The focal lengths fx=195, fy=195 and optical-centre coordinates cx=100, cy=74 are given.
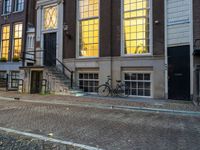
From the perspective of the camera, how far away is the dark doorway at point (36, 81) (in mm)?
14906

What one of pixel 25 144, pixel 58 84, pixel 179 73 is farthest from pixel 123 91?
pixel 25 144

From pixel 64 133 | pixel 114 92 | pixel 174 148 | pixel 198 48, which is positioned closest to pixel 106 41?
pixel 114 92

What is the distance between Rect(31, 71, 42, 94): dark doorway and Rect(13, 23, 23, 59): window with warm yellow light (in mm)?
4704

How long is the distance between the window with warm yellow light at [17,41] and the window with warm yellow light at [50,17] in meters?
3.52

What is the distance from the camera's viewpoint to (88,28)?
47.8 feet

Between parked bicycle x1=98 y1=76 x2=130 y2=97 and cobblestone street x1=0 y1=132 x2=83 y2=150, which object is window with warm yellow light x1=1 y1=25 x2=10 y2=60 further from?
cobblestone street x1=0 y1=132 x2=83 y2=150

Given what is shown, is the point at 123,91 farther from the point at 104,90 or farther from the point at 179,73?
the point at 179,73

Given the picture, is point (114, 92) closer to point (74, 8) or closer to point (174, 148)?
point (74, 8)

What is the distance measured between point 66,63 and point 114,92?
4700 mm

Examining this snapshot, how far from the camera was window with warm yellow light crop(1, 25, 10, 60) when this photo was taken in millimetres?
19531

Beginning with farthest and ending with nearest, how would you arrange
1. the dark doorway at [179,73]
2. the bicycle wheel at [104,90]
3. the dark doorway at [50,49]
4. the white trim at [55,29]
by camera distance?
the dark doorway at [50,49]
the white trim at [55,29]
the bicycle wheel at [104,90]
the dark doorway at [179,73]

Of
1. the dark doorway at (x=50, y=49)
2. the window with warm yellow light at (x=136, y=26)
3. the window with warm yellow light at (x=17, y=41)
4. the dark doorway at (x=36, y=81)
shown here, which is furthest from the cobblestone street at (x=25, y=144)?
the window with warm yellow light at (x=17, y=41)

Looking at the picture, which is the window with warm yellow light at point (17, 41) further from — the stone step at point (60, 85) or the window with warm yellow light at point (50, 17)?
the stone step at point (60, 85)

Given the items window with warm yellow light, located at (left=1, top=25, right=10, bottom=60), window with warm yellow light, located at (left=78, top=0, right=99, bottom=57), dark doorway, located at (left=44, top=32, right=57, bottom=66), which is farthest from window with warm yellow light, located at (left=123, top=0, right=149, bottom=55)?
window with warm yellow light, located at (left=1, top=25, right=10, bottom=60)
